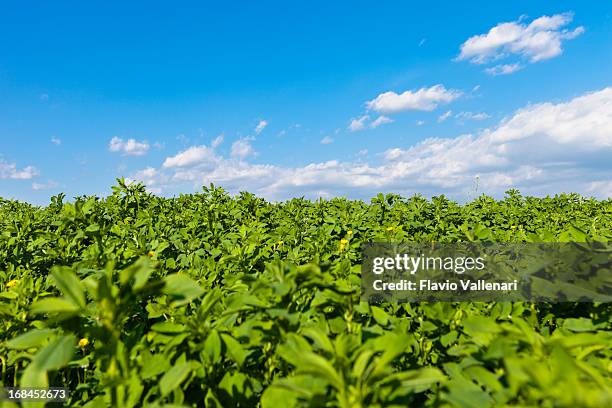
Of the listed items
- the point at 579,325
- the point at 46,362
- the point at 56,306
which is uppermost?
the point at 56,306

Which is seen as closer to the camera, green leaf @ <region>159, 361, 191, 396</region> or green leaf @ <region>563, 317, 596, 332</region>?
green leaf @ <region>159, 361, 191, 396</region>

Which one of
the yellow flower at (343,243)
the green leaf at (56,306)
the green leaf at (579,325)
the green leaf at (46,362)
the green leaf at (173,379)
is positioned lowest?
the green leaf at (579,325)

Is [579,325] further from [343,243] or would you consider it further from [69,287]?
[343,243]

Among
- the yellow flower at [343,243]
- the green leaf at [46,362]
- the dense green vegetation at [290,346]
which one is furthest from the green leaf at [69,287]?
the yellow flower at [343,243]

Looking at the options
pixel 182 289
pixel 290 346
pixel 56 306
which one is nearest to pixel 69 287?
pixel 56 306

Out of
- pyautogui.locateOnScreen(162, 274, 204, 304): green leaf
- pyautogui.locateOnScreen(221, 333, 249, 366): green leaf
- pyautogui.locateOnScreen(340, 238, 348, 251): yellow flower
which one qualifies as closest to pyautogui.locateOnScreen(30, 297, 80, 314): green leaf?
pyautogui.locateOnScreen(162, 274, 204, 304): green leaf

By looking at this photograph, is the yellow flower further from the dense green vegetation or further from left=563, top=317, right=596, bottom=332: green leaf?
left=563, top=317, right=596, bottom=332: green leaf

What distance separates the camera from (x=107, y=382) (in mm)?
1317

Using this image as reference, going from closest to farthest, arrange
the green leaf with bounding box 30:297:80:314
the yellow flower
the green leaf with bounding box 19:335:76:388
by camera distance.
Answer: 1. the green leaf with bounding box 19:335:76:388
2. the green leaf with bounding box 30:297:80:314
3. the yellow flower

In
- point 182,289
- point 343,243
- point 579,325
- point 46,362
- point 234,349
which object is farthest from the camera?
point 343,243

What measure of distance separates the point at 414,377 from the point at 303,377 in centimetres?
33

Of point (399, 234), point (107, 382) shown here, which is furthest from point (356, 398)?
point (399, 234)

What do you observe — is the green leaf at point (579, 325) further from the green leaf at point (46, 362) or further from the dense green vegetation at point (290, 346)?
the green leaf at point (46, 362)

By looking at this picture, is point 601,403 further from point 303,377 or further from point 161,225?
point 161,225
